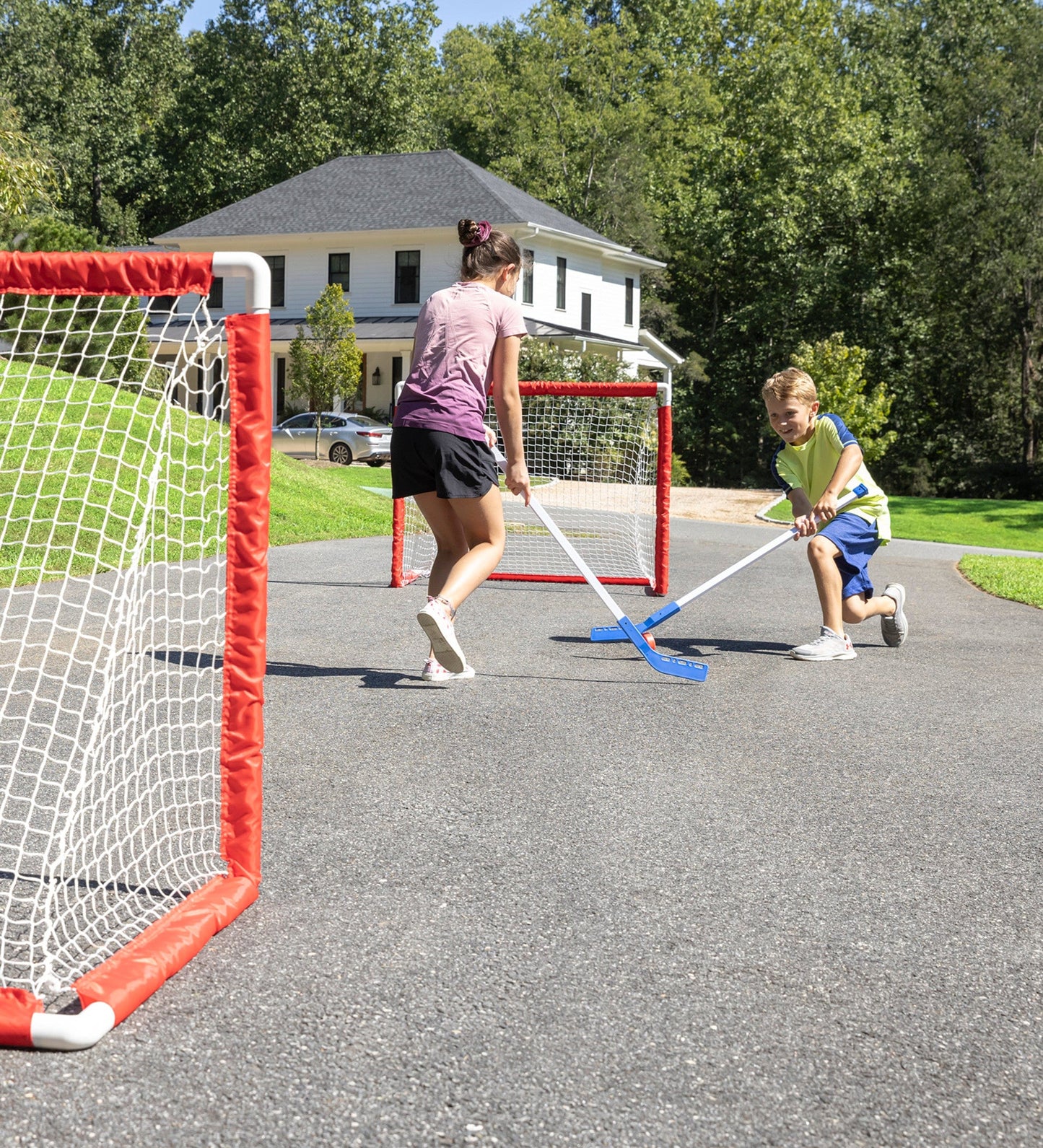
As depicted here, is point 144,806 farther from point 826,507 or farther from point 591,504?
point 591,504

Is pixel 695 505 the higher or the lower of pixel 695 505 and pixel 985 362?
the lower

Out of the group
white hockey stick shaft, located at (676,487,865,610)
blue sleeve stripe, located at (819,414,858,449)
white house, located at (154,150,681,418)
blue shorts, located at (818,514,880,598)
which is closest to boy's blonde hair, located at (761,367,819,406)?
blue sleeve stripe, located at (819,414,858,449)

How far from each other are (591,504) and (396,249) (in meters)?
24.4

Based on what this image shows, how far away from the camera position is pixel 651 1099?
2.52 metres

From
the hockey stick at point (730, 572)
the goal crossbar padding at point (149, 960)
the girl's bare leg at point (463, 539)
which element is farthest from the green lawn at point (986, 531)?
the goal crossbar padding at point (149, 960)

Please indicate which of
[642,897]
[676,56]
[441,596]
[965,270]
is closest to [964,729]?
[441,596]

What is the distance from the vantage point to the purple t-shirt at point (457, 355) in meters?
6.02

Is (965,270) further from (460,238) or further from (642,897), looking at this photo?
(642,897)

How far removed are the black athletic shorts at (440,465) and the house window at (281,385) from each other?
116 feet

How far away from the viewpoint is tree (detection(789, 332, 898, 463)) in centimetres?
3025

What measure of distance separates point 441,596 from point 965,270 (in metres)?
35.0

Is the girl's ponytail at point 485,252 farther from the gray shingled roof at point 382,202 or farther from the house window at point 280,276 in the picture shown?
the house window at point 280,276

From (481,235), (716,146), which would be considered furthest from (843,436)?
(716,146)

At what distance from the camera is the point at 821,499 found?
7.29m
